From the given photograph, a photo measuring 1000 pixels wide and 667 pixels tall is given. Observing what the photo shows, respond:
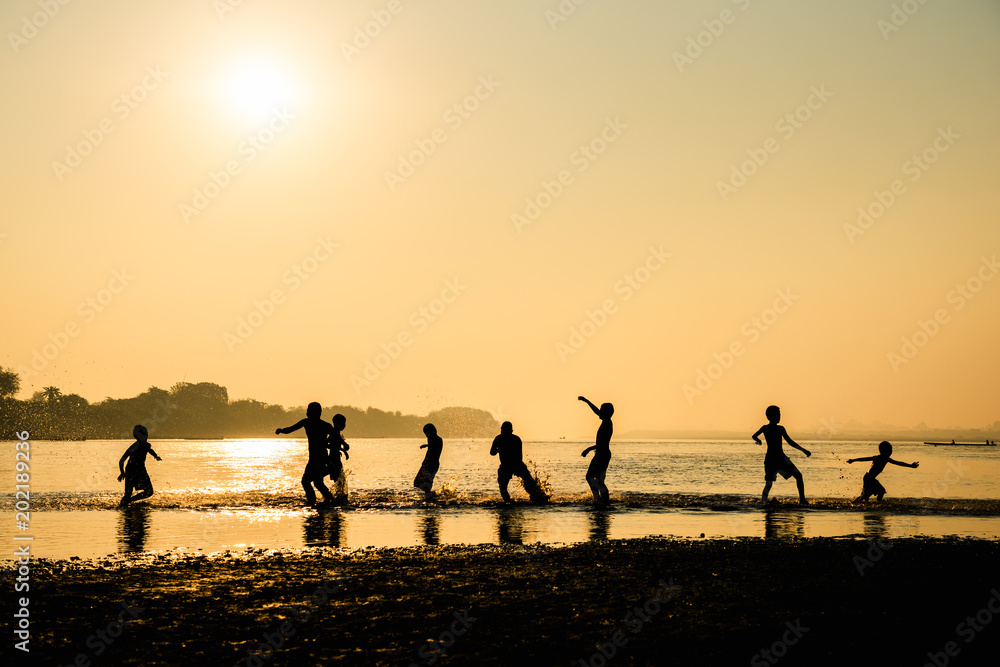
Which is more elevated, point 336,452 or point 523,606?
point 336,452

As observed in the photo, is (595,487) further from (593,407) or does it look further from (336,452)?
(336,452)

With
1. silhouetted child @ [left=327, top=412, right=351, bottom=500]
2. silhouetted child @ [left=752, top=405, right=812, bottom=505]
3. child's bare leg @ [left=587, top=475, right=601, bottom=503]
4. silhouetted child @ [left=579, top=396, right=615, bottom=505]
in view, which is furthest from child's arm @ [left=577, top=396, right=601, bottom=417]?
silhouetted child @ [left=327, top=412, right=351, bottom=500]

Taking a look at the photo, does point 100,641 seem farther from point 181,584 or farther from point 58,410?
point 58,410

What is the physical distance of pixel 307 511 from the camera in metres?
17.8

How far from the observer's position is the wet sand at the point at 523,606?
5965 mm

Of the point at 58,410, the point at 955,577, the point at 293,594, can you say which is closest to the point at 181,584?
the point at 293,594

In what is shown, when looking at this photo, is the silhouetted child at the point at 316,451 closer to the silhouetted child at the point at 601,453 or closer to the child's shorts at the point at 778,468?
the silhouetted child at the point at 601,453

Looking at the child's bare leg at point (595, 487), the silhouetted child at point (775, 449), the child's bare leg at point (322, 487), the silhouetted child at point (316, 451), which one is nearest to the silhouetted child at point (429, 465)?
the child's bare leg at point (322, 487)

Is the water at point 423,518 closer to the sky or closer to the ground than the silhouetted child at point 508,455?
closer to the ground

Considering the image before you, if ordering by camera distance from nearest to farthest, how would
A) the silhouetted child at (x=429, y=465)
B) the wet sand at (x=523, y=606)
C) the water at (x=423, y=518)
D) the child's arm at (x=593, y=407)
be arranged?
the wet sand at (x=523, y=606)
the water at (x=423, y=518)
the child's arm at (x=593, y=407)
the silhouetted child at (x=429, y=465)

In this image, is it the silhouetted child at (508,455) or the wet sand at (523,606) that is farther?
the silhouetted child at (508,455)

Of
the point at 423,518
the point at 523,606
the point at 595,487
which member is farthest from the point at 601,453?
the point at 523,606

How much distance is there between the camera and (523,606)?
7480 millimetres

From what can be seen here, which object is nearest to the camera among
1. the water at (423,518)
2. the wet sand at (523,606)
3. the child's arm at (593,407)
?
the wet sand at (523,606)
